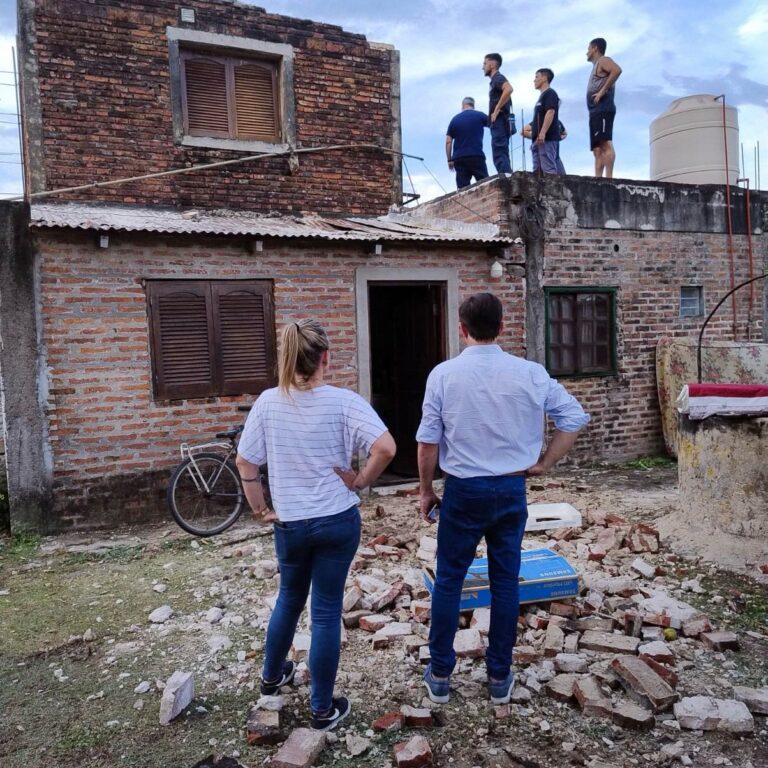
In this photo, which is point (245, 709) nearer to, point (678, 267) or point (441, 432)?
point (441, 432)

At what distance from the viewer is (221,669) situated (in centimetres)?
380

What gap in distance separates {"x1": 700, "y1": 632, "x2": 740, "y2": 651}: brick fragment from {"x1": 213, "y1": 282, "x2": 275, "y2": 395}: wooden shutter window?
4967mm

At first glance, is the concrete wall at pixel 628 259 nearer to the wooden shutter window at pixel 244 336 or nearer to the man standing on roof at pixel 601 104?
the man standing on roof at pixel 601 104

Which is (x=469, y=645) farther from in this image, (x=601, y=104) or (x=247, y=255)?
(x=601, y=104)

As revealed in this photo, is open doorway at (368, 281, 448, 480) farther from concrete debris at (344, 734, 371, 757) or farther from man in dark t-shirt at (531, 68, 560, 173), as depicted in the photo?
concrete debris at (344, 734, 371, 757)

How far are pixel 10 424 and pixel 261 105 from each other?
5739 mm

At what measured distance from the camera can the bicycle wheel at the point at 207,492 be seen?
Result: 267 inches

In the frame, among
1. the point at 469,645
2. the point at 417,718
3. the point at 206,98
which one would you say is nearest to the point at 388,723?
the point at 417,718

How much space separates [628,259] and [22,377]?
7.50 meters

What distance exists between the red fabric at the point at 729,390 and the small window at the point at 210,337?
4.25 metres

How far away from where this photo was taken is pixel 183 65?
9.18 m

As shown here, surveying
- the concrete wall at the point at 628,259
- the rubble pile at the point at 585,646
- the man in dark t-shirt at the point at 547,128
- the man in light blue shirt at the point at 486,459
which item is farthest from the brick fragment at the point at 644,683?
the man in dark t-shirt at the point at 547,128

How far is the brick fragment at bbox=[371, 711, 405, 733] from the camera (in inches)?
124

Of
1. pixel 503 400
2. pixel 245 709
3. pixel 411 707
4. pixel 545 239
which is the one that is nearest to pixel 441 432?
pixel 503 400
